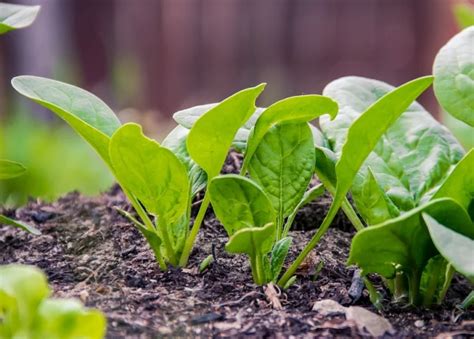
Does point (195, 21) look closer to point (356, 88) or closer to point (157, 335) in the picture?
point (356, 88)

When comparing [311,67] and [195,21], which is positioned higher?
[195,21]

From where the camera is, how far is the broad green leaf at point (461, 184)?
1149 mm

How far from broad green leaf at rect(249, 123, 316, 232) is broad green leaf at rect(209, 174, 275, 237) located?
0.09 meters

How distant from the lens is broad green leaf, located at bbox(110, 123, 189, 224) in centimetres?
110

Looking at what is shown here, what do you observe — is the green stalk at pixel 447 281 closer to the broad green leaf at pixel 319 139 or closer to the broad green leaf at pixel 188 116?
the broad green leaf at pixel 319 139

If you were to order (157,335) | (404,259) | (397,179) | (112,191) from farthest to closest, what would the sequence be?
(112,191) < (397,179) < (404,259) < (157,335)

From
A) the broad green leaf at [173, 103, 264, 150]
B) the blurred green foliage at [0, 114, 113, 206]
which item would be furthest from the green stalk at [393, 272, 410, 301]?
the blurred green foliage at [0, 114, 113, 206]

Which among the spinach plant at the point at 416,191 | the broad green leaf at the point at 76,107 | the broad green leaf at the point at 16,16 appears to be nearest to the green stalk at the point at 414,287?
the spinach plant at the point at 416,191

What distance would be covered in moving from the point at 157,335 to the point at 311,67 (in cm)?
574

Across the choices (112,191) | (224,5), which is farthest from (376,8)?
(112,191)

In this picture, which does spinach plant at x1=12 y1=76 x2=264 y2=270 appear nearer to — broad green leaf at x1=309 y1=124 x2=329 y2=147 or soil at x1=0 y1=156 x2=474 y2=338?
soil at x1=0 y1=156 x2=474 y2=338

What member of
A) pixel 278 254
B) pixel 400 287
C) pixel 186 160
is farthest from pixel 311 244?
pixel 186 160

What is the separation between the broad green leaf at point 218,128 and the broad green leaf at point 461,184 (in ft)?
1.11

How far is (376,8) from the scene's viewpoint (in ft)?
21.9
